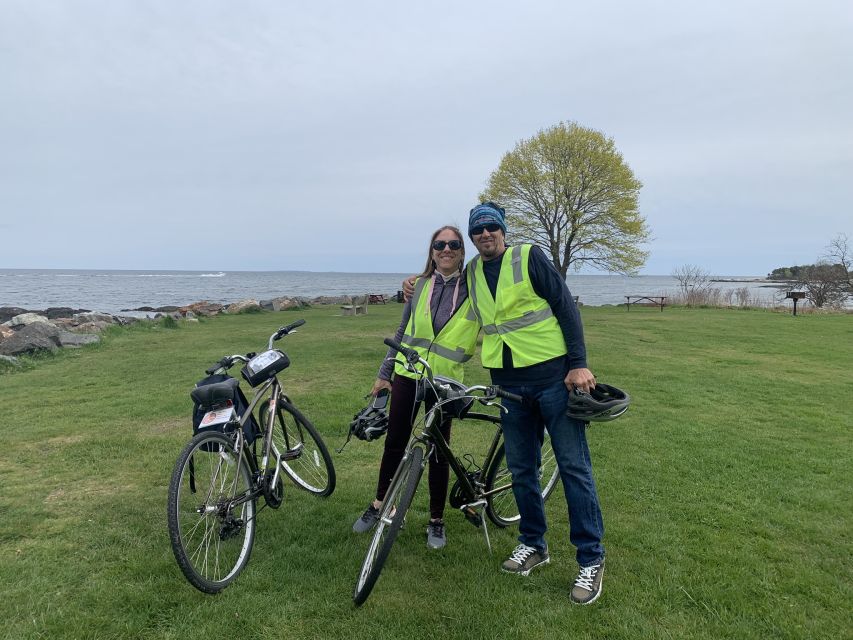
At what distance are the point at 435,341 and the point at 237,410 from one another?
1.41 metres

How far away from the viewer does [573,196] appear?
96.0 feet

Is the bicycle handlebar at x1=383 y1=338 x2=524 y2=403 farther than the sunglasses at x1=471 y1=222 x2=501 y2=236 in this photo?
No

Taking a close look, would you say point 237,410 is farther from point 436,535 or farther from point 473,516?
point 473,516

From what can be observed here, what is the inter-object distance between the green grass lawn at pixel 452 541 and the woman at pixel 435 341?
0.51 m

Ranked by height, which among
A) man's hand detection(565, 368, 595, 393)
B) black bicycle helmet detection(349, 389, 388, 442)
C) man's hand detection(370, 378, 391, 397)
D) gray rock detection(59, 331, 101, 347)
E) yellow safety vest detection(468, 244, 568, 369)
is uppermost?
yellow safety vest detection(468, 244, 568, 369)

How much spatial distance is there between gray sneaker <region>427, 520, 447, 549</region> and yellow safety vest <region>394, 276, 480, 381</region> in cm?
107

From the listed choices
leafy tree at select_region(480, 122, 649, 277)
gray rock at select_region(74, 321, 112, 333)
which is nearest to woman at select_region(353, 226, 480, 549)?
gray rock at select_region(74, 321, 112, 333)

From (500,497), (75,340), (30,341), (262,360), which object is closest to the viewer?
(262,360)

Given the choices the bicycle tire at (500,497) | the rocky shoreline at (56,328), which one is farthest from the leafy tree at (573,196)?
the bicycle tire at (500,497)

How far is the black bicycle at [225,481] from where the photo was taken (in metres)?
2.81

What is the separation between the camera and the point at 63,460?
4.90 metres

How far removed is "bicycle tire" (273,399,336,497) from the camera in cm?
397

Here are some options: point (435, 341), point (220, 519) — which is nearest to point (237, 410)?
point (220, 519)

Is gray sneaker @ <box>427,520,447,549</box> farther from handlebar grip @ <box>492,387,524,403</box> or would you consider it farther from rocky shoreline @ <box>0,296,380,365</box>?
rocky shoreline @ <box>0,296,380,365</box>
